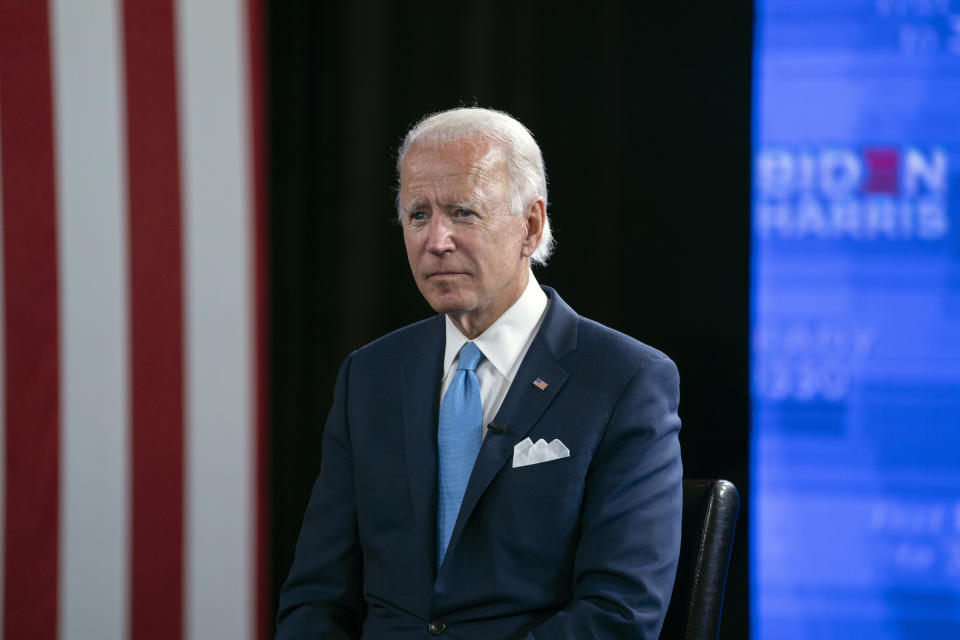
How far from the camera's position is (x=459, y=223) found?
5.66 feet

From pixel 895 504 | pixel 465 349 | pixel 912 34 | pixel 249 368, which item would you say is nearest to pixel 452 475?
pixel 465 349

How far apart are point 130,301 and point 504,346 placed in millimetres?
1399

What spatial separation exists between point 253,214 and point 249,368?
43cm

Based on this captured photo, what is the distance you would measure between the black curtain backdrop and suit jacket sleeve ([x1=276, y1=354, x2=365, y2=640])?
3.32 ft

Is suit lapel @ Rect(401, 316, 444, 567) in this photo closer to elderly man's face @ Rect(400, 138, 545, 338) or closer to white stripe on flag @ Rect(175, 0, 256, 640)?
elderly man's face @ Rect(400, 138, 545, 338)

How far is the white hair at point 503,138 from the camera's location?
1719 mm

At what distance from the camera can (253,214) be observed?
108 inches

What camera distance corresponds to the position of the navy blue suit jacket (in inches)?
61.2

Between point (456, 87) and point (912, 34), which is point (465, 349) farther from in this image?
point (912, 34)

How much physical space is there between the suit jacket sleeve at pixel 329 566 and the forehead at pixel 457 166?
49 centimetres

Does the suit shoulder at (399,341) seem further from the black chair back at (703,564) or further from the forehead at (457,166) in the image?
the black chair back at (703,564)

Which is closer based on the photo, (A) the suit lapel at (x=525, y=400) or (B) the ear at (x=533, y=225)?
(A) the suit lapel at (x=525, y=400)

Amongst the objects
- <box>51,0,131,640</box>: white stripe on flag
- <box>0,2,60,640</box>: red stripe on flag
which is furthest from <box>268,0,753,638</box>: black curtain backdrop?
<box>0,2,60,640</box>: red stripe on flag

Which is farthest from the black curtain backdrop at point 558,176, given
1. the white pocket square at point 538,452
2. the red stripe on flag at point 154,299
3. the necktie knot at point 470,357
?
the white pocket square at point 538,452
